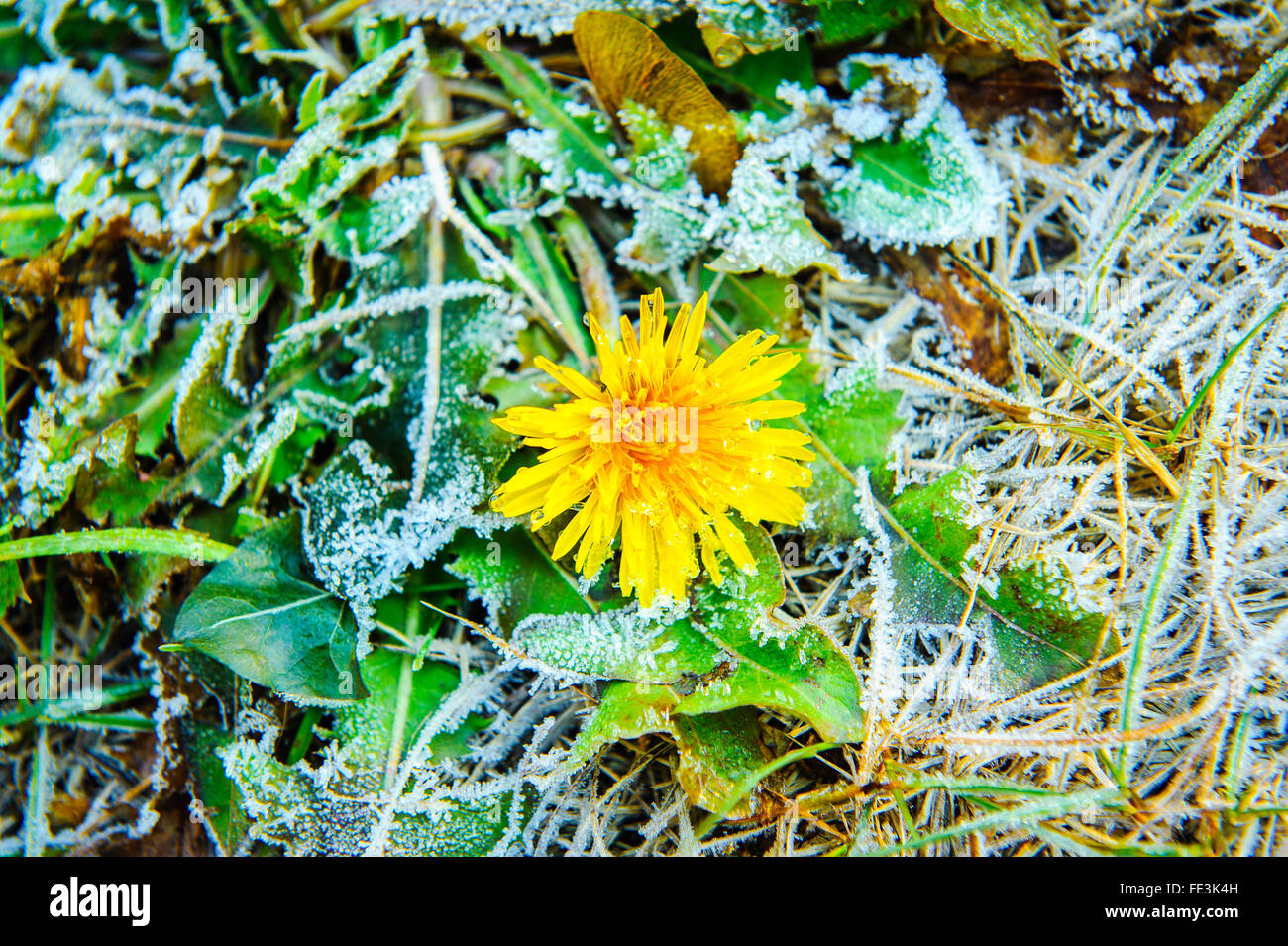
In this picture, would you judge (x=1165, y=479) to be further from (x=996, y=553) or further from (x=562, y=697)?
(x=562, y=697)

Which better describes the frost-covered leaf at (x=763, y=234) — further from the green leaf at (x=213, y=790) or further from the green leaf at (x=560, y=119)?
the green leaf at (x=213, y=790)

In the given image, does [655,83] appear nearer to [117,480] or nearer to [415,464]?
[415,464]

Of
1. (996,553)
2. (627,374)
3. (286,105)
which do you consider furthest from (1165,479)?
(286,105)

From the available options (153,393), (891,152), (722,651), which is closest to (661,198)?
(891,152)

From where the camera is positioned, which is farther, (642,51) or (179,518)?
(179,518)

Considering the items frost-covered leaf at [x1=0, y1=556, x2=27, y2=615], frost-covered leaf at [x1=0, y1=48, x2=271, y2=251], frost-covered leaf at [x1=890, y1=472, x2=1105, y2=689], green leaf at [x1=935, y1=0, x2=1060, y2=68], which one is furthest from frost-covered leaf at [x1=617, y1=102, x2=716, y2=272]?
frost-covered leaf at [x1=0, y1=556, x2=27, y2=615]

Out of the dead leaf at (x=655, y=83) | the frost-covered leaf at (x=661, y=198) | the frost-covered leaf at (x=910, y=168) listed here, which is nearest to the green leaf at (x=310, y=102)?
the dead leaf at (x=655, y=83)

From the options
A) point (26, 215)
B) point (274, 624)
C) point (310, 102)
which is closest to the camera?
point (274, 624)
